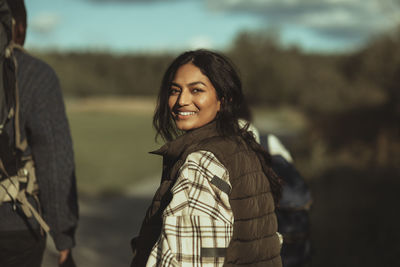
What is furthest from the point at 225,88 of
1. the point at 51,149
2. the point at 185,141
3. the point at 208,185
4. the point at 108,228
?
the point at 108,228

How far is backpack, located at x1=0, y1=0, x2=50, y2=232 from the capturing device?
1992 mm

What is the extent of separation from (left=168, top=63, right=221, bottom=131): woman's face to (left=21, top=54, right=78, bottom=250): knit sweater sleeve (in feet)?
2.15

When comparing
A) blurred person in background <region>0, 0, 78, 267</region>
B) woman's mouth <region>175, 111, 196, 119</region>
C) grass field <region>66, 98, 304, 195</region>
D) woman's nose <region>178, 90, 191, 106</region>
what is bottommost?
grass field <region>66, 98, 304, 195</region>

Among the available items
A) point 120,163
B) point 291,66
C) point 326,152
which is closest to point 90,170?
point 120,163

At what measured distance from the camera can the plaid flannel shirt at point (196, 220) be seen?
4.94 ft

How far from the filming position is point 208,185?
5.05ft

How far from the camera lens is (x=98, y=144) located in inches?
705

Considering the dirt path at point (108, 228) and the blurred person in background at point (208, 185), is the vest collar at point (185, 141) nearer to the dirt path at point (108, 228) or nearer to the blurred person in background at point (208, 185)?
the blurred person in background at point (208, 185)

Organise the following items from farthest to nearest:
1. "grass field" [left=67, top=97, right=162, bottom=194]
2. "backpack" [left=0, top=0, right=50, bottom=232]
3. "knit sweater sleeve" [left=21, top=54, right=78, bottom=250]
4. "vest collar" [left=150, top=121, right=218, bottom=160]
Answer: "grass field" [left=67, top=97, right=162, bottom=194]
"knit sweater sleeve" [left=21, top=54, right=78, bottom=250]
"backpack" [left=0, top=0, right=50, bottom=232]
"vest collar" [left=150, top=121, right=218, bottom=160]

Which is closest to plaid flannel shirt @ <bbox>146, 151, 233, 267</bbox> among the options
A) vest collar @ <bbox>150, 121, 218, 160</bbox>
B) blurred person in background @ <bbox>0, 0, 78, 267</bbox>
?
vest collar @ <bbox>150, 121, 218, 160</bbox>

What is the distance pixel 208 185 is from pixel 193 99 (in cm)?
41

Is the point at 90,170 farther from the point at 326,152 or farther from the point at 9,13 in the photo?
the point at 9,13

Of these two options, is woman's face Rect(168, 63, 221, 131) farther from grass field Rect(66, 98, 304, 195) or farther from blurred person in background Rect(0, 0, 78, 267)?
grass field Rect(66, 98, 304, 195)

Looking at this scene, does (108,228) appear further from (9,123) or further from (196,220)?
(196,220)
